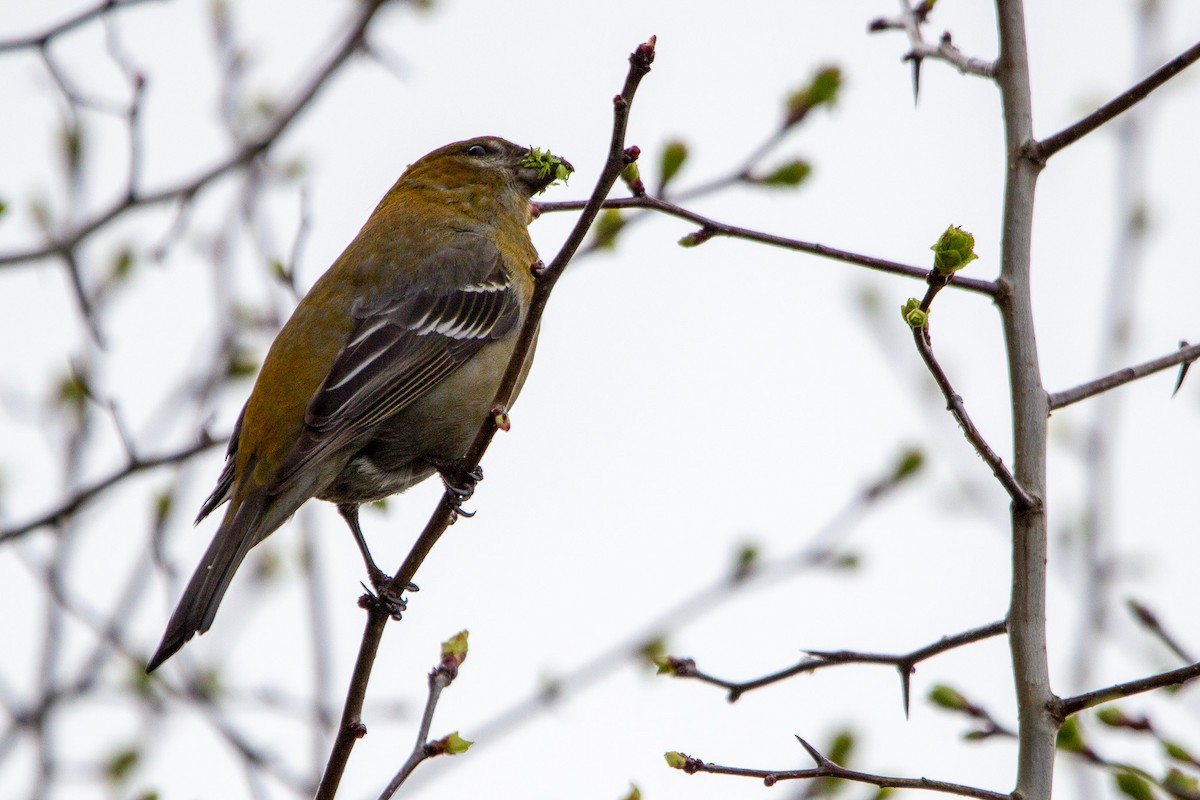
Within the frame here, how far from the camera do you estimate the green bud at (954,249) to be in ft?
9.73

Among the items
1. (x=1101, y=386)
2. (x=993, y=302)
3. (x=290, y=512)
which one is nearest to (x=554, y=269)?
(x=993, y=302)

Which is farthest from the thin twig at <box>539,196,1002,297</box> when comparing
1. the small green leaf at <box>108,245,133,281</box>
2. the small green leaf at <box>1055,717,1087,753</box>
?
the small green leaf at <box>108,245,133,281</box>

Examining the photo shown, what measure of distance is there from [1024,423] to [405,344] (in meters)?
3.48

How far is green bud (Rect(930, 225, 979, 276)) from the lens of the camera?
9.73 ft

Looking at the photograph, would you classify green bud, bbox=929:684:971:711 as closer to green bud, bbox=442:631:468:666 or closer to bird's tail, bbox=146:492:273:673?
green bud, bbox=442:631:468:666

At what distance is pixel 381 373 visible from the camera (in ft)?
18.7

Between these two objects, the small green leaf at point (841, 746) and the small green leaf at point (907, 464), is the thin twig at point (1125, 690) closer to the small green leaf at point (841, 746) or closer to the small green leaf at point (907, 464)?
the small green leaf at point (841, 746)

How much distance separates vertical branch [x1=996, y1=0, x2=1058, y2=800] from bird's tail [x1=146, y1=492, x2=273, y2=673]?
2523 mm

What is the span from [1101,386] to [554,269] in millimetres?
1435

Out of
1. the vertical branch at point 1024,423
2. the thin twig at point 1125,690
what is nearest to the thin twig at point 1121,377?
the vertical branch at point 1024,423

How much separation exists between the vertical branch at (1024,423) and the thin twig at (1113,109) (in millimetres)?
35

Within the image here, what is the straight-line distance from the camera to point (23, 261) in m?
5.32

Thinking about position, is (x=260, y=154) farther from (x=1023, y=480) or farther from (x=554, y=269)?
(x=1023, y=480)

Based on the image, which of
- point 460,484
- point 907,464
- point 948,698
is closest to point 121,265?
point 460,484
